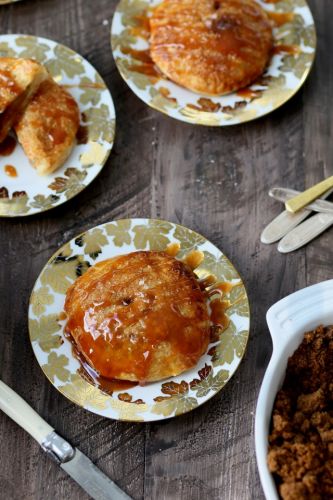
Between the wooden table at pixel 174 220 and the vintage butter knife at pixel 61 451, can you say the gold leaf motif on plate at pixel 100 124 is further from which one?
the vintage butter knife at pixel 61 451

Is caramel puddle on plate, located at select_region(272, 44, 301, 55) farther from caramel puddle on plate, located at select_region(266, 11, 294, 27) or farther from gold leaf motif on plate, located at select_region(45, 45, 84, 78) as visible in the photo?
gold leaf motif on plate, located at select_region(45, 45, 84, 78)

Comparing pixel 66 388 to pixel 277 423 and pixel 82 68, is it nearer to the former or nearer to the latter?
pixel 277 423

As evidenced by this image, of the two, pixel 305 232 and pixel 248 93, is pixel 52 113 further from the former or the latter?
pixel 305 232

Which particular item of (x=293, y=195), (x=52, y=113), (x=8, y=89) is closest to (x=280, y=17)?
(x=293, y=195)

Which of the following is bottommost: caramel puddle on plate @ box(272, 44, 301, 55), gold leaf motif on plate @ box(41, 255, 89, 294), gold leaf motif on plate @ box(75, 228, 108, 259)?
gold leaf motif on plate @ box(41, 255, 89, 294)

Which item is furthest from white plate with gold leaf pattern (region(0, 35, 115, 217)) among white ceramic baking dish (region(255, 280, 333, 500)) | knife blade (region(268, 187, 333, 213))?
white ceramic baking dish (region(255, 280, 333, 500))

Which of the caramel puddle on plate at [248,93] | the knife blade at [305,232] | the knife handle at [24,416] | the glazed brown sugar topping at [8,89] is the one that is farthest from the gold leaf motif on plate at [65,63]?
the knife handle at [24,416]

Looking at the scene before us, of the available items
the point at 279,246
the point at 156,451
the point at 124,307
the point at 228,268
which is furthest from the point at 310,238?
the point at 156,451
